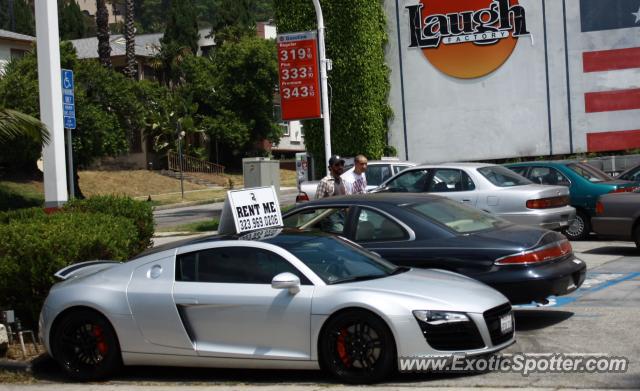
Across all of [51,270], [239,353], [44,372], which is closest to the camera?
[239,353]

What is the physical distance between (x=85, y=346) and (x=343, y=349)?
2.46 m

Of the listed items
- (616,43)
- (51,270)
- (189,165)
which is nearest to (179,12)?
(189,165)

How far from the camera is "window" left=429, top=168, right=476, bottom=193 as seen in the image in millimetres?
15352

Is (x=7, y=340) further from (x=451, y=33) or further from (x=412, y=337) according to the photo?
(x=451, y=33)

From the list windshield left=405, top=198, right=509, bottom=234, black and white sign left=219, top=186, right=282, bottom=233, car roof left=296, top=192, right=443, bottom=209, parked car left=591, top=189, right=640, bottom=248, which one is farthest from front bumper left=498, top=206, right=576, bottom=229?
black and white sign left=219, top=186, right=282, bottom=233

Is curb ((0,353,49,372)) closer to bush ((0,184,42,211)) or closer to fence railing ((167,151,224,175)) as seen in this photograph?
bush ((0,184,42,211))

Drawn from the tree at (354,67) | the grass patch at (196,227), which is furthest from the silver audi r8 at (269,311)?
the tree at (354,67)

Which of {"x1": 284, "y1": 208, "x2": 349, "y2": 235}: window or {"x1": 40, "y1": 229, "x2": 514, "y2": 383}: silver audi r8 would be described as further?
{"x1": 284, "y1": 208, "x2": 349, "y2": 235}: window

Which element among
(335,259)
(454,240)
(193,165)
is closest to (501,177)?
(454,240)

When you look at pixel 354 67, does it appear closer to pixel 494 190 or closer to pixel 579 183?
pixel 579 183

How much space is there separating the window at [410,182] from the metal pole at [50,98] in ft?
18.2

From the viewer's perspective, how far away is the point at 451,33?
25.6 meters

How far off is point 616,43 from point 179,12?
1745 inches

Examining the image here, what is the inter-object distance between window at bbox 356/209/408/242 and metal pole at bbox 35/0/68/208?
5.74 m
